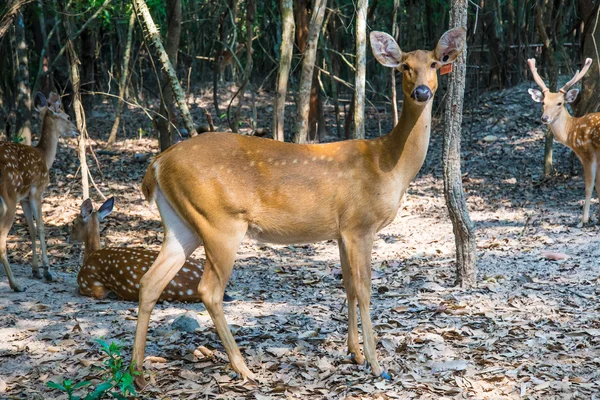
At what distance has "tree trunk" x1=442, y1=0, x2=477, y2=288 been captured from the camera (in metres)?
6.15

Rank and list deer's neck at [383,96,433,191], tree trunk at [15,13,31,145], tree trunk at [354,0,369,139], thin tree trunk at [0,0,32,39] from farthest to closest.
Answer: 1. tree trunk at [15,13,31,145]
2. tree trunk at [354,0,369,139]
3. thin tree trunk at [0,0,32,39]
4. deer's neck at [383,96,433,191]

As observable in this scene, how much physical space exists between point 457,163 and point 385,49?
1.86 meters

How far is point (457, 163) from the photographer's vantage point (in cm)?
633

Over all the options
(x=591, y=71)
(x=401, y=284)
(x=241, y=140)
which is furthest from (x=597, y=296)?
(x=591, y=71)

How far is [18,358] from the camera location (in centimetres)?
493

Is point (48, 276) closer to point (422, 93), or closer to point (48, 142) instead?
point (48, 142)

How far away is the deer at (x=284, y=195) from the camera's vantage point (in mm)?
4473

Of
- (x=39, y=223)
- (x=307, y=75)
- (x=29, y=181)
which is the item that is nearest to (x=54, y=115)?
(x=29, y=181)

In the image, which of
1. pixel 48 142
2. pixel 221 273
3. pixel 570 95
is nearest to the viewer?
pixel 221 273

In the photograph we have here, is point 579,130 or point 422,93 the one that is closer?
point 422,93

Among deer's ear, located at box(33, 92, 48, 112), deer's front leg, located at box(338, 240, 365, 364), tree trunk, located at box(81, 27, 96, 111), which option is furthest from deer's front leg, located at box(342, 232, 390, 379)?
tree trunk, located at box(81, 27, 96, 111)

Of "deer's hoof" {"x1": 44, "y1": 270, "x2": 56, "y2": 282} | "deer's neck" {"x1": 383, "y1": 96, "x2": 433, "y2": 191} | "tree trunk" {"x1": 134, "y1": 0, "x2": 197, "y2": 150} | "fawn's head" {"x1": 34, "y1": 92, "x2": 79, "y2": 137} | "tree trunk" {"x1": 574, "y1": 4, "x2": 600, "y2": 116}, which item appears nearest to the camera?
"deer's neck" {"x1": 383, "y1": 96, "x2": 433, "y2": 191}

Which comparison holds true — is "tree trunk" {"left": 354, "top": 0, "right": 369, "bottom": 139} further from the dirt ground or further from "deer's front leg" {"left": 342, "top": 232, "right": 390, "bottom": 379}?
"deer's front leg" {"left": 342, "top": 232, "right": 390, "bottom": 379}

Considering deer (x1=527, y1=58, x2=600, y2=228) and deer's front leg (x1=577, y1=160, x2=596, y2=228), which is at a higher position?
deer (x1=527, y1=58, x2=600, y2=228)
